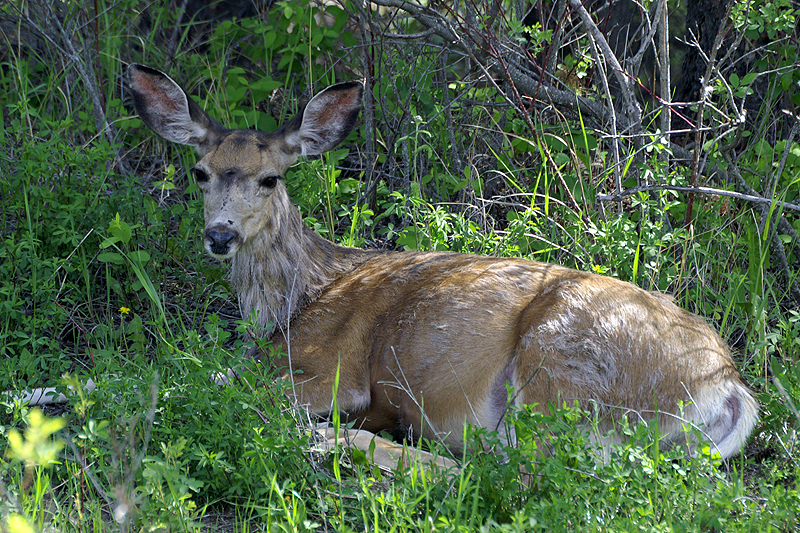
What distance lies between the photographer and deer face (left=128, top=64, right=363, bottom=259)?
396 cm

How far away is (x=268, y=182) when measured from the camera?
4.12 meters

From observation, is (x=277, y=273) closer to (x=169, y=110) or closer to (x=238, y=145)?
(x=238, y=145)

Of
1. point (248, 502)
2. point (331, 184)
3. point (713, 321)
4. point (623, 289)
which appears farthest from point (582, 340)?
point (331, 184)

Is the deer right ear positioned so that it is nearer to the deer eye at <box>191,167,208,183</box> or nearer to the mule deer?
the mule deer

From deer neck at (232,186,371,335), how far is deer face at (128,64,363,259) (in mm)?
38

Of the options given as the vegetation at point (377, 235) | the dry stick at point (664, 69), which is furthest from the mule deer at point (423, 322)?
the dry stick at point (664, 69)

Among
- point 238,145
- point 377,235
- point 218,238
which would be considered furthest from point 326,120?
point 377,235

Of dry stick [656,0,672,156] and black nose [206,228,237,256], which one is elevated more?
dry stick [656,0,672,156]

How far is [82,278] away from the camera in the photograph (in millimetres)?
4805

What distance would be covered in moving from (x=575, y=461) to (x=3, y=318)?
313 cm

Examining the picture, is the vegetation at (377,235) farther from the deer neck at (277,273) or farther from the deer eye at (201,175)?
the deer eye at (201,175)

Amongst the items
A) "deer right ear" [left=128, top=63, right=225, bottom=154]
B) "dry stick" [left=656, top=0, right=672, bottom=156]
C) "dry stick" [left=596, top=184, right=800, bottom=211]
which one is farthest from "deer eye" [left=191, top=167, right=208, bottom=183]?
"dry stick" [left=656, top=0, right=672, bottom=156]

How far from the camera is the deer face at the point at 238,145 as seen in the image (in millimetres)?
3965

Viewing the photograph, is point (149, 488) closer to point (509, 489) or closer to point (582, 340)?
point (509, 489)
